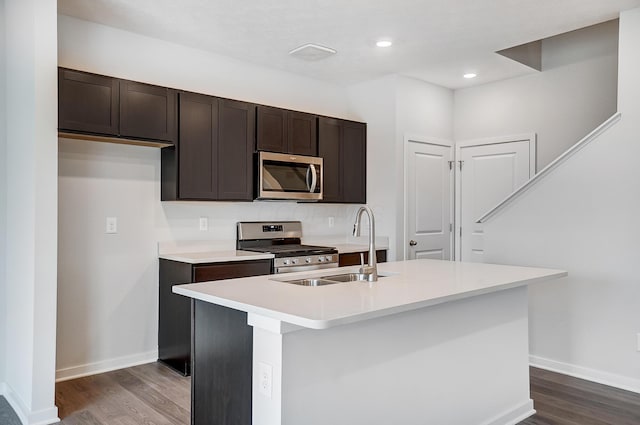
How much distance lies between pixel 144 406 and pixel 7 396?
979 millimetres

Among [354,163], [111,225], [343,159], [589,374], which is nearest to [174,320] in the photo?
[111,225]

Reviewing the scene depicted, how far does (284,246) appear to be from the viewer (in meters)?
4.57

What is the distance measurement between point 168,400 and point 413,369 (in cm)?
169

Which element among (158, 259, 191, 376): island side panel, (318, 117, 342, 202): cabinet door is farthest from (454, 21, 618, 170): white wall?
(158, 259, 191, 376): island side panel

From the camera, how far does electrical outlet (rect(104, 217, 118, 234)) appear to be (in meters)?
3.67

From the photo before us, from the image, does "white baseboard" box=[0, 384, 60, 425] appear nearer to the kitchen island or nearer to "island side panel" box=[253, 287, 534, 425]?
the kitchen island

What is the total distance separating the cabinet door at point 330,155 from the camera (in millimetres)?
4723

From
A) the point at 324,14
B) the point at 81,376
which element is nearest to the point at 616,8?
the point at 324,14

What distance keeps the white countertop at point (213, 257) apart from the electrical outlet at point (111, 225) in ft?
1.35

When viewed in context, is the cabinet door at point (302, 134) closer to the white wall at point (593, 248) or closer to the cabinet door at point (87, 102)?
the cabinet door at point (87, 102)

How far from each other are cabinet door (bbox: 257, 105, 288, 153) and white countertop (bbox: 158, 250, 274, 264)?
933mm

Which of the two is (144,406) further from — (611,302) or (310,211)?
(611,302)

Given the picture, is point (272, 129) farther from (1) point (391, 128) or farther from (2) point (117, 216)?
(2) point (117, 216)

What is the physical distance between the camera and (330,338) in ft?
6.48
